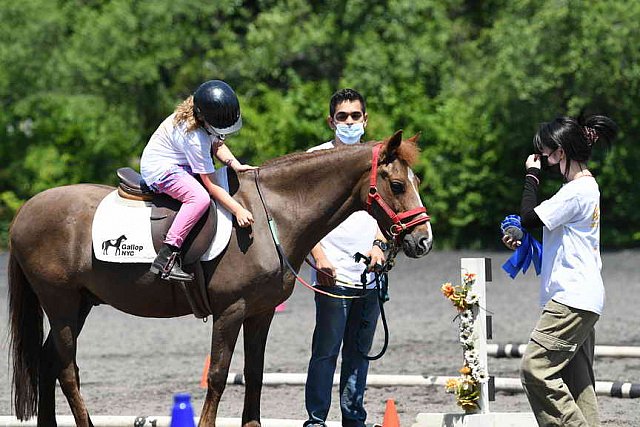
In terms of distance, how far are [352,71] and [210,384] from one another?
16638 millimetres

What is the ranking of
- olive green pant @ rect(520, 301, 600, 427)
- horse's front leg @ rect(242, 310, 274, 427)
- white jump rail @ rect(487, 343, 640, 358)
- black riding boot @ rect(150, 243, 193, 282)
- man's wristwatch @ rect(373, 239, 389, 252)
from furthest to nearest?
white jump rail @ rect(487, 343, 640, 358) < man's wristwatch @ rect(373, 239, 389, 252) < horse's front leg @ rect(242, 310, 274, 427) < black riding boot @ rect(150, 243, 193, 282) < olive green pant @ rect(520, 301, 600, 427)

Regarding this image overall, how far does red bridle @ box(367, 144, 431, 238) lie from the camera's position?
604cm

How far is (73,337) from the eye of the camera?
21.8 feet

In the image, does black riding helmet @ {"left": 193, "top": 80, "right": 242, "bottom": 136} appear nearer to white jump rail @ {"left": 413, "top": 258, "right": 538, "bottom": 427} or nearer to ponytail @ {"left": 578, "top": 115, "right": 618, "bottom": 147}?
white jump rail @ {"left": 413, "top": 258, "right": 538, "bottom": 427}

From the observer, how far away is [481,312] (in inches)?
274

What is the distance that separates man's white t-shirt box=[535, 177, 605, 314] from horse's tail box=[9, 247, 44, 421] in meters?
3.21

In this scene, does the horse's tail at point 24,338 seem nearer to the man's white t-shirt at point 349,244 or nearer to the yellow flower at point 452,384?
the man's white t-shirt at point 349,244

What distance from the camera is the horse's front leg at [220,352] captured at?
20.1ft

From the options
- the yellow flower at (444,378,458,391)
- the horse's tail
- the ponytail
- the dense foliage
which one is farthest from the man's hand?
the dense foliage

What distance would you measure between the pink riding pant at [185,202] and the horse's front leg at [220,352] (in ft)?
1.62

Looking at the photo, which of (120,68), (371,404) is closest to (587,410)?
(371,404)

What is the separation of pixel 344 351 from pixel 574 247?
6.07 ft

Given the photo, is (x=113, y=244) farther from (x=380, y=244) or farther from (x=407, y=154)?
(x=407, y=154)

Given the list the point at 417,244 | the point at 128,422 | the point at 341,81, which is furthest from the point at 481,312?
the point at 341,81
